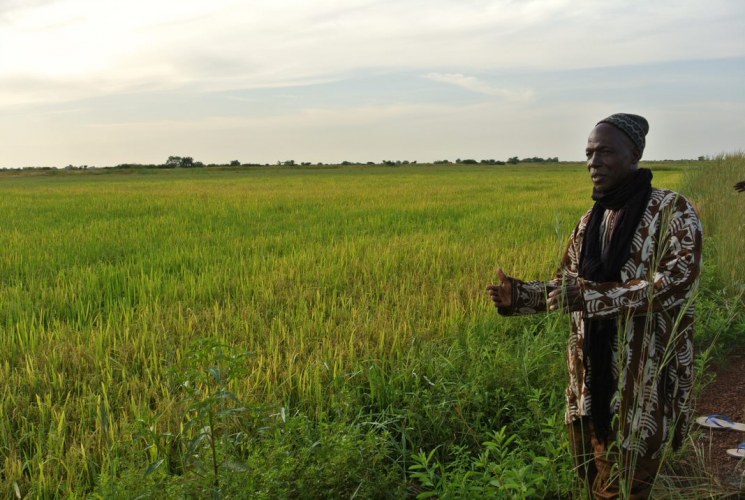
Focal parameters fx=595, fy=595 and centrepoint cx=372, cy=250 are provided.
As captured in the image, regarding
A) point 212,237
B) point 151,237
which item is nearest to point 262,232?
point 212,237

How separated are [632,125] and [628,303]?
627 millimetres

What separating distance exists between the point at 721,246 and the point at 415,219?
6594 millimetres

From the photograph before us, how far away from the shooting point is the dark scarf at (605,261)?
2115 mm

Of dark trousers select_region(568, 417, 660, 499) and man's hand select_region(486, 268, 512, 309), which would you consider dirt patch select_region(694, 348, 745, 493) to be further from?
man's hand select_region(486, 268, 512, 309)

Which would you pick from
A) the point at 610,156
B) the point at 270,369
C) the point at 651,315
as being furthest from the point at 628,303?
the point at 270,369

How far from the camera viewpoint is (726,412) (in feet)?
11.6

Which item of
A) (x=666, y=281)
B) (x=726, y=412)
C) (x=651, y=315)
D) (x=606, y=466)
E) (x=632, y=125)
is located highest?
(x=632, y=125)

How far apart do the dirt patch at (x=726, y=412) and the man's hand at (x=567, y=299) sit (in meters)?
1.04

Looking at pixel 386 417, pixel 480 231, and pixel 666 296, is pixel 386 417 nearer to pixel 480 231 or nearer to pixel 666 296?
pixel 666 296

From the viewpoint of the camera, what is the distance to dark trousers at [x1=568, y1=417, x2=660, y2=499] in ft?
7.08

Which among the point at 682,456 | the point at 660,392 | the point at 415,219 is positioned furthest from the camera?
the point at 415,219

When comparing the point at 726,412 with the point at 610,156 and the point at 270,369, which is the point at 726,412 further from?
the point at 270,369

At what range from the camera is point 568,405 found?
242cm

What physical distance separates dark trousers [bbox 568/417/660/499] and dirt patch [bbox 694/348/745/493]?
509 mm
